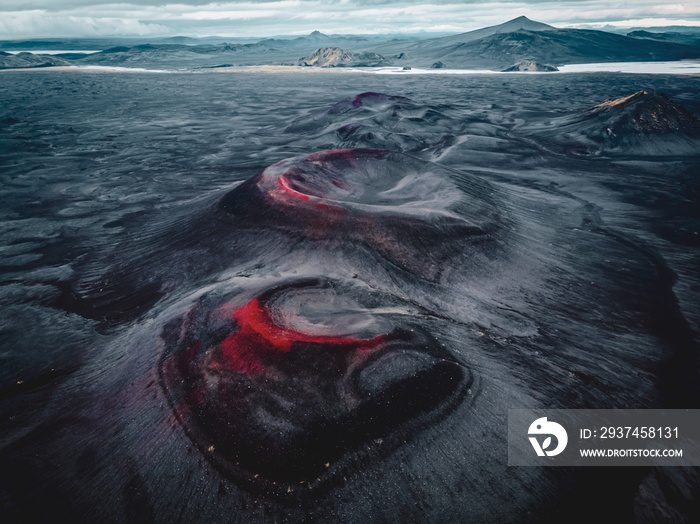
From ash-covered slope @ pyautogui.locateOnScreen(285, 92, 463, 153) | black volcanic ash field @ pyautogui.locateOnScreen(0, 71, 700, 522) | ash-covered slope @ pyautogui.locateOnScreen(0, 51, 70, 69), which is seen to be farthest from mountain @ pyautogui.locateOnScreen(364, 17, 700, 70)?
ash-covered slope @ pyautogui.locateOnScreen(0, 51, 70, 69)

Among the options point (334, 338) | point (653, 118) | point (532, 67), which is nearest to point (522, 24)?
point (532, 67)

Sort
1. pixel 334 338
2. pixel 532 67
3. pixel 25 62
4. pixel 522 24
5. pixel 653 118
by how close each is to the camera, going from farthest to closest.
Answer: pixel 522 24
pixel 25 62
pixel 532 67
pixel 653 118
pixel 334 338

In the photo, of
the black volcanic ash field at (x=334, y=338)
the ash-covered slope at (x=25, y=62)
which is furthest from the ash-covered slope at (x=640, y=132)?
the ash-covered slope at (x=25, y=62)

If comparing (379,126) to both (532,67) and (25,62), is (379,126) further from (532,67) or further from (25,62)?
(25,62)

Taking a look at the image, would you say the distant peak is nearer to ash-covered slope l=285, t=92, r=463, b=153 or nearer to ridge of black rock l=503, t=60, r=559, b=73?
ridge of black rock l=503, t=60, r=559, b=73

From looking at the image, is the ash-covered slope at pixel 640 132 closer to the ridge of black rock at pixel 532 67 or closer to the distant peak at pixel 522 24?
the ridge of black rock at pixel 532 67
